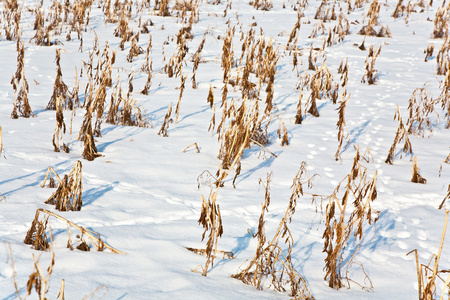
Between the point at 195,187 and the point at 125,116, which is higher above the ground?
the point at 125,116

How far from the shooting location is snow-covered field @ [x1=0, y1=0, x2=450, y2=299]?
1429mm

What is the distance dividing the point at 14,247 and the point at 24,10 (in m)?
7.01

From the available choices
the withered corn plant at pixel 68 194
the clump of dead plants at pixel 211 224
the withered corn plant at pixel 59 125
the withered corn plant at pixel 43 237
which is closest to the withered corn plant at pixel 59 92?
the withered corn plant at pixel 59 125

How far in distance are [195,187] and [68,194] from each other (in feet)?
2.45

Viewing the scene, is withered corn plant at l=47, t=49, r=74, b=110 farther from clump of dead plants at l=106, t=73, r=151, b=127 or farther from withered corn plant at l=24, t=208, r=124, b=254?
withered corn plant at l=24, t=208, r=124, b=254

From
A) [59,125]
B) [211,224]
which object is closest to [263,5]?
[59,125]

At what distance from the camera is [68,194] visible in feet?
5.98

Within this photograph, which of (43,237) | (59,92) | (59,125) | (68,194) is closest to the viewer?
(43,237)

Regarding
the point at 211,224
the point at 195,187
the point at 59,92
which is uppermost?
the point at 59,92

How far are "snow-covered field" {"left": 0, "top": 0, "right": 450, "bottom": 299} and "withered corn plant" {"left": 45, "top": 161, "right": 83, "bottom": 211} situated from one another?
4 cm

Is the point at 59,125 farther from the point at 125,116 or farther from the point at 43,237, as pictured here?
the point at 43,237

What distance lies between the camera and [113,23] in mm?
6730

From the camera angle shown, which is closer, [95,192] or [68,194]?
[68,194]

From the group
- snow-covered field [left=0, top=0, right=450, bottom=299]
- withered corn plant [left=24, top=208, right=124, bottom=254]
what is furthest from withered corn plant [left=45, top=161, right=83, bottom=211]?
withered corn plant [left=24, top=208, right=124, bottom=254]
